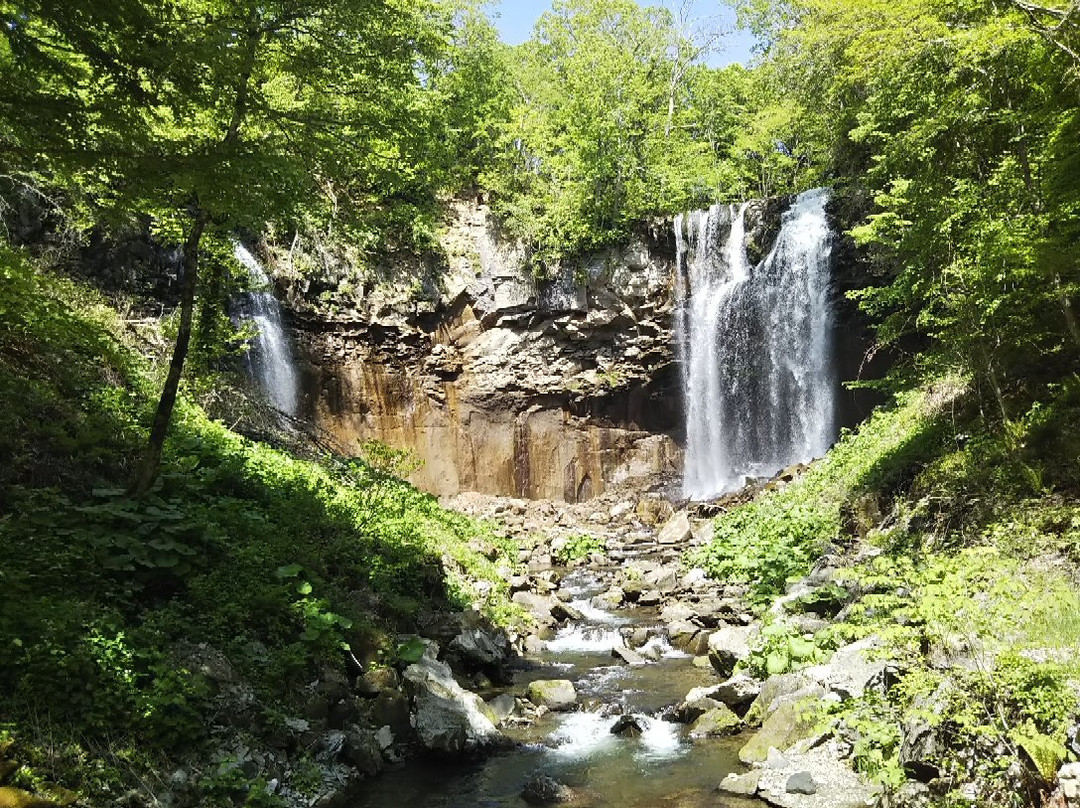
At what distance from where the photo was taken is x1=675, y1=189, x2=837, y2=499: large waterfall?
919 inches

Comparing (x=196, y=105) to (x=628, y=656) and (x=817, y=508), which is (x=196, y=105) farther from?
(x=817, y=508)

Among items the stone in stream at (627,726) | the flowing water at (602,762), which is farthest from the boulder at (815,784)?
the stone in stream at (627,726)

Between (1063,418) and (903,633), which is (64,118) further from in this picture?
(1063,418)

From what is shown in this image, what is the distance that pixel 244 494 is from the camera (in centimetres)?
956

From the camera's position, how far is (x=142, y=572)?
631cm

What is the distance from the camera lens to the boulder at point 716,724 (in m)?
7.18

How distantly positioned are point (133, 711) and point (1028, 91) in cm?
1168

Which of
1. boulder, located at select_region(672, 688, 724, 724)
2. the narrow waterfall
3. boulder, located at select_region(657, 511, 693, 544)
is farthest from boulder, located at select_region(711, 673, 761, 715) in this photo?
the narrow waterfall

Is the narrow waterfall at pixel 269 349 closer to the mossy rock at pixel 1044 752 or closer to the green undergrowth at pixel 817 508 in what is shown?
the green undergrowth at pixel 817 508

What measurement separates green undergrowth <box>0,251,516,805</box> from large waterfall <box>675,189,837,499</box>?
15.5 metres

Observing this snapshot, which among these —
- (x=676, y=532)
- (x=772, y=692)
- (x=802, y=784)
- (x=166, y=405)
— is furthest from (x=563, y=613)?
(x=166, y=405)

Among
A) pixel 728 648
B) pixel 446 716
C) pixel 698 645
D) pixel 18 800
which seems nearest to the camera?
pixel 18 800

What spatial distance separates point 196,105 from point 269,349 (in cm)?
1519

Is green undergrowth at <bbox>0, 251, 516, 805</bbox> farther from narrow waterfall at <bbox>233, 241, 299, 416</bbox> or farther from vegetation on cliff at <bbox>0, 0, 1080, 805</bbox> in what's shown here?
narrow waterfall at <bbox>233, 241, 299, 416</bbox>
